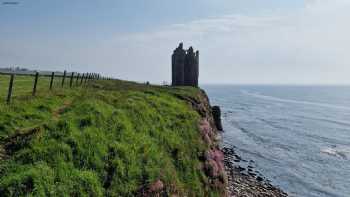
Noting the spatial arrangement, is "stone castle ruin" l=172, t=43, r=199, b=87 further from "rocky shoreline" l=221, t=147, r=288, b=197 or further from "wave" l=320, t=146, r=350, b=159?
"rocky shoreline" l=221, t=147, r=288, b=197

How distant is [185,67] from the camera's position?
78750mm

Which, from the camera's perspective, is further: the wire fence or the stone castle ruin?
the stone castle ruin

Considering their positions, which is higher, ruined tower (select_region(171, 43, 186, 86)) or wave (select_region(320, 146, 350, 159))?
ruined tower (select_region(171, 43, 186, 86))

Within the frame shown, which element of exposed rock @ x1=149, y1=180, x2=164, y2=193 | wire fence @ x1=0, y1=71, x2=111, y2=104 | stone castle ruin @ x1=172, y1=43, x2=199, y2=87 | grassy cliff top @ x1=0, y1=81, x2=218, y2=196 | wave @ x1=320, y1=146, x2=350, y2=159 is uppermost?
stone castle ruin @ x1=172, y1=43, x2=199, y2=87

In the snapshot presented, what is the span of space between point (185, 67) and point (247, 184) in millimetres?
57659

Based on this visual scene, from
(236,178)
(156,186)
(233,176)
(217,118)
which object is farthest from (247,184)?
(217,118)

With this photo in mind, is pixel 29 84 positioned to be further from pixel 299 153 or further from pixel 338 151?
pixel 338 151

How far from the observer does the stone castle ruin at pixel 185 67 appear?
77.5m

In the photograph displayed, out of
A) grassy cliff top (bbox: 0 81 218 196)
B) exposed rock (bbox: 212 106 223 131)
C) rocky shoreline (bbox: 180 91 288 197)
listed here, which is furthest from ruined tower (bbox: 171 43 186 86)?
grassy cliff top (bbox: 0 81 218 196)

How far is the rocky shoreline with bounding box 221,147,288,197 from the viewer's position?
69.2 feet

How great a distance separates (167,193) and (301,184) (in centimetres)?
2041

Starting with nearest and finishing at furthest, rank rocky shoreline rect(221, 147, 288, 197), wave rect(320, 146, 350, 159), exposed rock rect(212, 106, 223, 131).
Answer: rocky shoreline rect(221, 147, 288, 197) < wave rect(320, 146, 350, 159) < exposed rock rect(212, 106, 223, 131)

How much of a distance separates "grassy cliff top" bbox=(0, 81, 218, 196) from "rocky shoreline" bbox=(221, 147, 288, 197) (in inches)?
210

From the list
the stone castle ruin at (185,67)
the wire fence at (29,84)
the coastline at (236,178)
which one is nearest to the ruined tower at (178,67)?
the stone castle ruin at (185,67)
